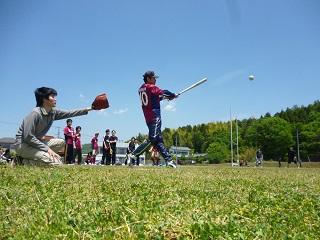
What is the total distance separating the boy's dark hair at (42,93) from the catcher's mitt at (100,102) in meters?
0.93

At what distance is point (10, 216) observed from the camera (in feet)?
7.07

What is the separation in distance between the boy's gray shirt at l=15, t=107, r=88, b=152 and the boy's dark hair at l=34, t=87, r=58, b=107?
22 cm

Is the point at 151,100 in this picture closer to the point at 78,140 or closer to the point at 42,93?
the point at 42,93

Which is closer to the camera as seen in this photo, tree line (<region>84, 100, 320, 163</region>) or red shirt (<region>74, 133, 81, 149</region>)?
red shirt (<region>74, 133, 81, 149</region>)

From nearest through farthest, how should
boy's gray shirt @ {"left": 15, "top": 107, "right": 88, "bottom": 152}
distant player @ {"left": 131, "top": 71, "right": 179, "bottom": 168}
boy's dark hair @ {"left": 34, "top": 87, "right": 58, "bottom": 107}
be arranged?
boy's gray shirt @ {"left": 15, "top": 107, "right": 88, "bottom": 152}
boy's dark hair @ {"left": 34, "top": 87, "right": 58, "bottom": 107}
distant player @ {"left": 131, "top": 71, "right": 179, "bottom": 168}

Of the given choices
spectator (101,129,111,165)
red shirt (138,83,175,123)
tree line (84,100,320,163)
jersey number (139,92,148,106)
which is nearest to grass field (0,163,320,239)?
red shirt (138,83,175,123)

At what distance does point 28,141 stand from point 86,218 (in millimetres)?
4875

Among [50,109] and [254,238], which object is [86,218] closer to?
[254,238]

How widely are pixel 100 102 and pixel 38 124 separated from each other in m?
1.46

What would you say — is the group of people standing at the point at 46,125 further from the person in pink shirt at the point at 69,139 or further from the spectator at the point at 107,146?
the spectator at the point at 107,146

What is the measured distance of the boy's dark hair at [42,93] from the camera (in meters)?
6.84

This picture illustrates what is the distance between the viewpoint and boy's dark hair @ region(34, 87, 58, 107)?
6840mm

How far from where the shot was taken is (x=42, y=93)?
22.5 feet

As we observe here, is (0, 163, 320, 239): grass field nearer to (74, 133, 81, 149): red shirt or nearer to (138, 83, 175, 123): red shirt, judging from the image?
(138, 83, 175, 123): red shirt
